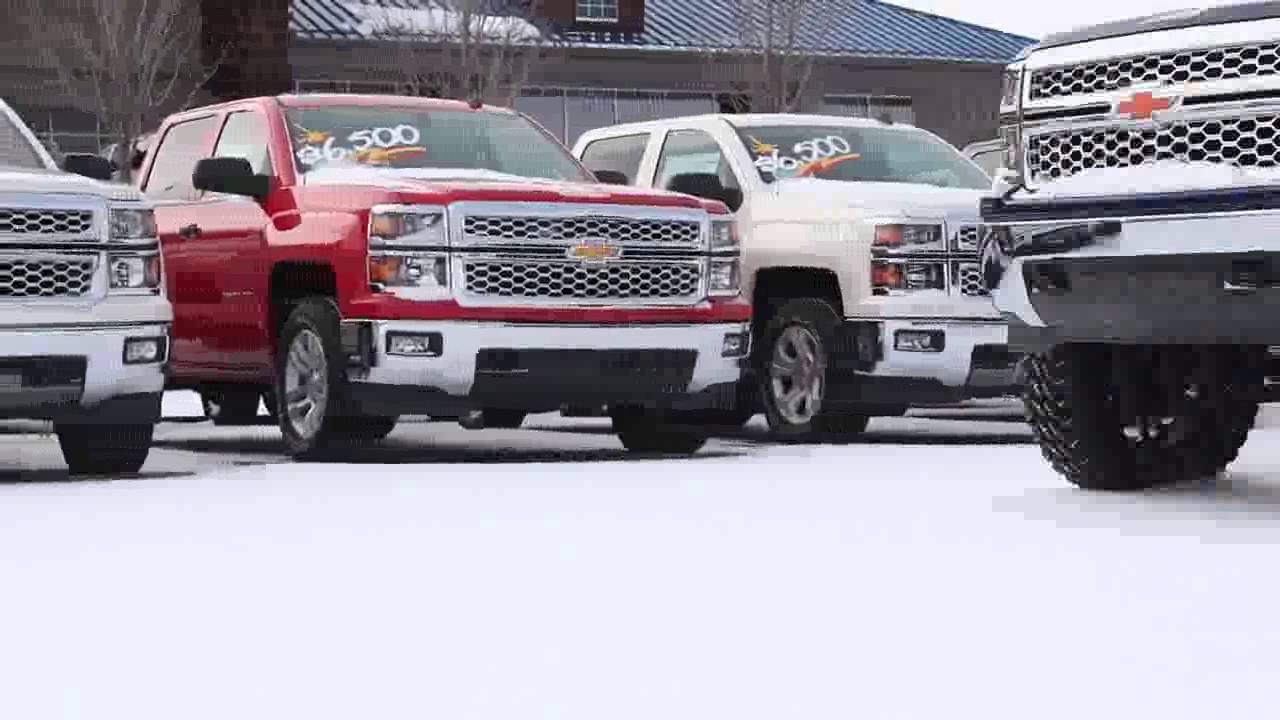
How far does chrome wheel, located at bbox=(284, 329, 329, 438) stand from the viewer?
1330cm

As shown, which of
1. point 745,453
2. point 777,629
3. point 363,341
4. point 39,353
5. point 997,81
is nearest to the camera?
point 777,629

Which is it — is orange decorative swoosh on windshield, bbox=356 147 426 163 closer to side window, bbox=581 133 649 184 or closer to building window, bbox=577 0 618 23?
side window, bbox=581 133 649 184

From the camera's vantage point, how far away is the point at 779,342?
49.1 ft

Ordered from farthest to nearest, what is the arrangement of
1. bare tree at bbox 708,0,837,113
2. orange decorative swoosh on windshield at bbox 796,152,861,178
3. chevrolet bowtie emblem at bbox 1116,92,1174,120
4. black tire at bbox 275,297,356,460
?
bare tree at bbox 708,0,837,113
orange decorative swoosh on windshield at bbox 796,152,861,178
black tire at bbox 275,297,356,460
chevrolet bowtie emblem at bbox 1116,92,1174,120

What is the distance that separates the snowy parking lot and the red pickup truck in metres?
0.51

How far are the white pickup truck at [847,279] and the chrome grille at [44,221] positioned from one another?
3247mm

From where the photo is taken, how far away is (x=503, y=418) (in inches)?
638

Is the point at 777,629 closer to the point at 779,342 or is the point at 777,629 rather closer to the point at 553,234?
the point at 553,234

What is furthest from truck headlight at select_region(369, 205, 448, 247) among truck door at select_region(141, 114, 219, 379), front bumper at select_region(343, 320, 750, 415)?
truck door at select_region(141, 114, 219, 379)

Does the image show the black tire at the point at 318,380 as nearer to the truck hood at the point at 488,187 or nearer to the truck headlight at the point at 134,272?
the truck hood at the point at 488,187

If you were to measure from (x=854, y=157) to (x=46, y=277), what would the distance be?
5230mm

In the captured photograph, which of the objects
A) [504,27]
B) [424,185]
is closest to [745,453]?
[424,185]

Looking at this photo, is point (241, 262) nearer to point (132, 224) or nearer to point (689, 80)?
point (132, 224)

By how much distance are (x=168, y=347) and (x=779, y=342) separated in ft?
12.1
